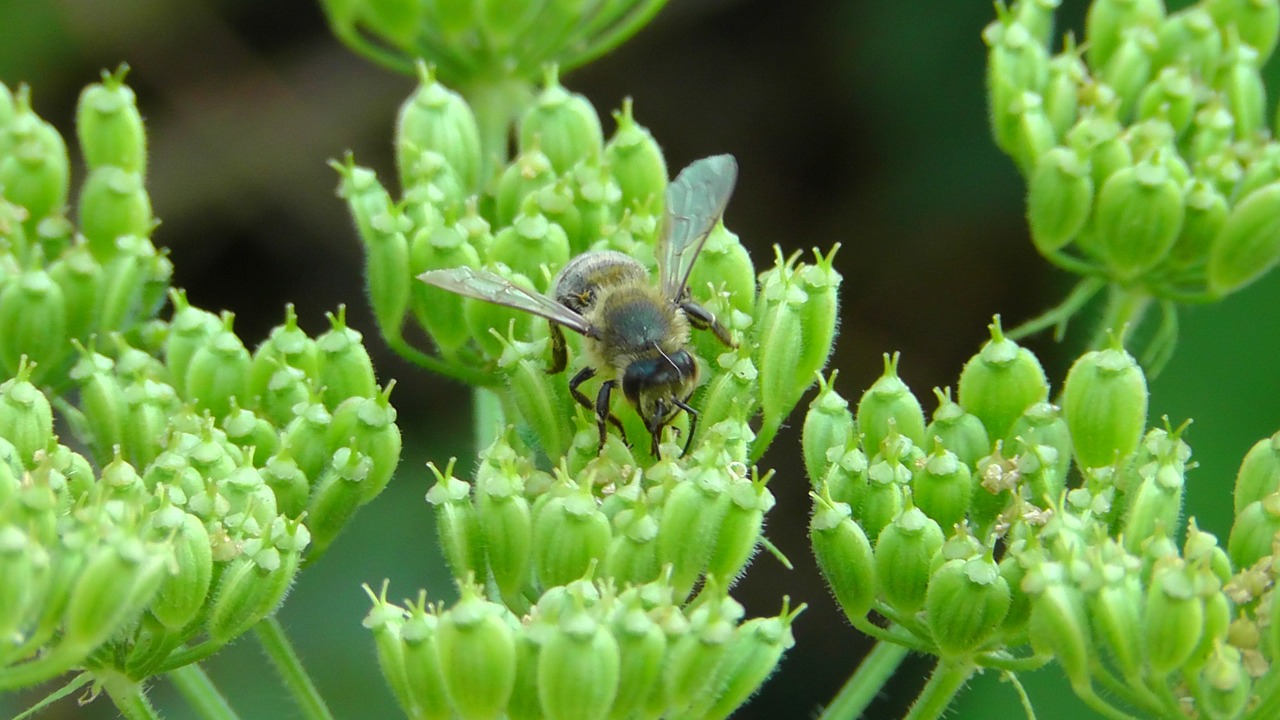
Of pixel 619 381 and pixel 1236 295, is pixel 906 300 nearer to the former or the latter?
pixel 1236 295

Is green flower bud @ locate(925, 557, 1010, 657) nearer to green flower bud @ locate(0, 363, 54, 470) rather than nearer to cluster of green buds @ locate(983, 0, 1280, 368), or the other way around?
cluster of green buds @ locate(983, 0, 1280, 368)

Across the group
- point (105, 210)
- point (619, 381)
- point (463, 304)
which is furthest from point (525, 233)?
point (105, 210)

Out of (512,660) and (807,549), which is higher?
(807,549)

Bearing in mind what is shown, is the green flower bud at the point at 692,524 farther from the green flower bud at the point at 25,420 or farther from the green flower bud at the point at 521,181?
the green flower bud at the point at 25,420

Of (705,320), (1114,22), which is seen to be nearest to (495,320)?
(705,320)

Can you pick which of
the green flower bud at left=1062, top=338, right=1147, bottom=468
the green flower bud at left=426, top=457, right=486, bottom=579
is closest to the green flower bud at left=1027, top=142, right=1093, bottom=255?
the green flower bud at left=1062, top=338, right=1147, bottom=468

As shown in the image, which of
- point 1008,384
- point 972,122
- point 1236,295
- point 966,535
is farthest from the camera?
point 972,122

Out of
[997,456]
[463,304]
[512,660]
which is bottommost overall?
Result: [512,660]
